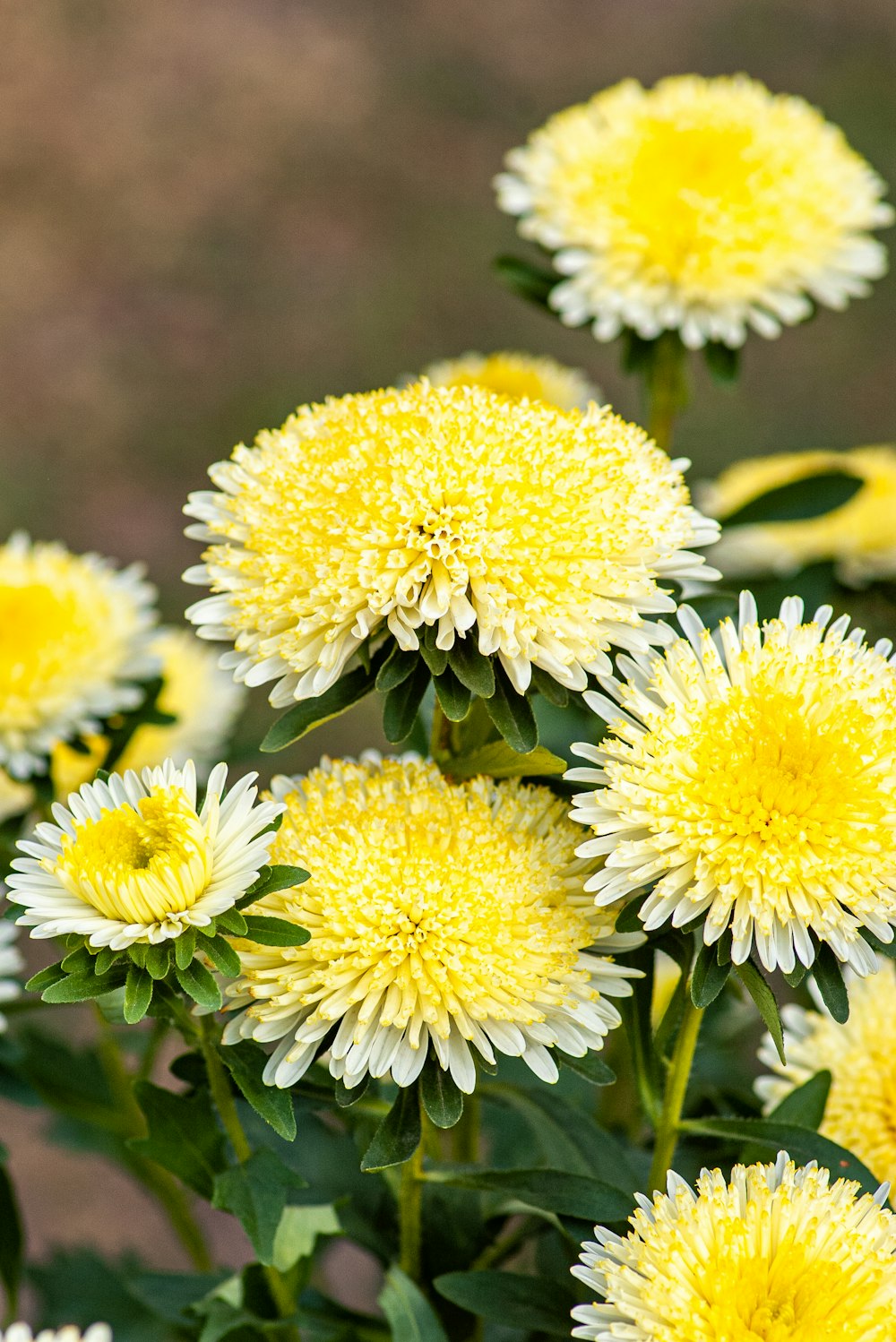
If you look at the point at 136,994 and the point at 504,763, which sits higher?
the point at 504,763

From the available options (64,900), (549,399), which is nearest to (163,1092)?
(64,900)

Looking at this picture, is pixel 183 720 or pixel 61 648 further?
pixel 183 720

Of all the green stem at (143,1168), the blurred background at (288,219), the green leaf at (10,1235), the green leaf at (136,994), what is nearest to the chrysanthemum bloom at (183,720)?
the green stem at (143,1168)

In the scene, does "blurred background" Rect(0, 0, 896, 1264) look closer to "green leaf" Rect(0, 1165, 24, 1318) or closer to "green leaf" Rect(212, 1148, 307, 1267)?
"green leaf" Rect(0, 1165, 24, 1318)

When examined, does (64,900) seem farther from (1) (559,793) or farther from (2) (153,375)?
(2) (153,375)

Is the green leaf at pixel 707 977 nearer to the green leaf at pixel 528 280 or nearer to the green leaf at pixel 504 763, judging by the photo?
the green leaf at pixel 504 763

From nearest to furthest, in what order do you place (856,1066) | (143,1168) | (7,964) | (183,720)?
(856,1066), (7,964), (143,1168), (183,720)

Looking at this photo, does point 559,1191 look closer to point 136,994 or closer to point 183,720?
point 136,994

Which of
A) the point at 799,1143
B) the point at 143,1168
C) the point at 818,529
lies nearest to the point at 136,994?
the point at 799,1143
